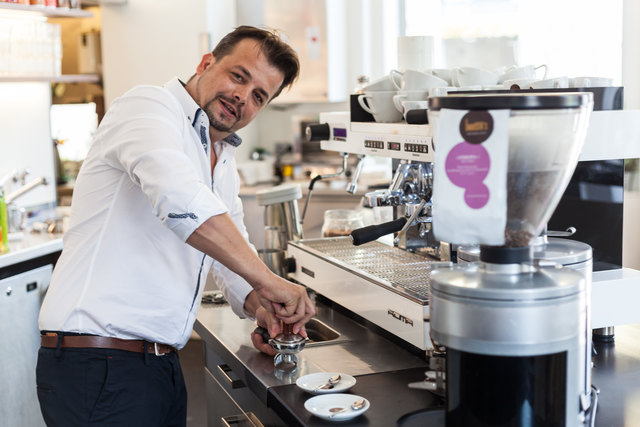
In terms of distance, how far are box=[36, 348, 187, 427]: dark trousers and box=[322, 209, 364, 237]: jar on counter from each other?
1019 millimetres

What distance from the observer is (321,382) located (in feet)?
5.65

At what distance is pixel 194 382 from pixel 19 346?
1.28 m

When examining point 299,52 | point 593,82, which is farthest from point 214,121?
point 299,52

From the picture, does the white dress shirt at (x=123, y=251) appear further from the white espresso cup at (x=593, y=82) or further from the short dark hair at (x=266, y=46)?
the white espresso cup at (x=593, y=82)

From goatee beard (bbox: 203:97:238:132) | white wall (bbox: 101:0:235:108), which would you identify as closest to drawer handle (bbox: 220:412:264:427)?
goatee beard (bbox: 203:97:238:132)

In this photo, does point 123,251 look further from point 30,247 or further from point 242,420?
point 30,247

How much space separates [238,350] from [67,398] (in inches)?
17.6

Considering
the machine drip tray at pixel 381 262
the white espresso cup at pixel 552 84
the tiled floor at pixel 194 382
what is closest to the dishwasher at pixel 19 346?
the tiled floor at pixel 194 382

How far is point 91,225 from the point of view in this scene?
186 centimetres

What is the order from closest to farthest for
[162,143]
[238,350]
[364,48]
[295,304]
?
[162,143] → [295,304] → [238,350] → [364,48]

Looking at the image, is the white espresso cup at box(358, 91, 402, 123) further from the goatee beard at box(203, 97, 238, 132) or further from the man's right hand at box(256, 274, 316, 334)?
the man's right hand at box(256, 274, 316, 334)

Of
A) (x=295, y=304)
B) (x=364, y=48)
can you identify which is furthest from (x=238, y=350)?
(x=364, y=48)

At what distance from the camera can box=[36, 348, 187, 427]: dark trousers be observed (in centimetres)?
183

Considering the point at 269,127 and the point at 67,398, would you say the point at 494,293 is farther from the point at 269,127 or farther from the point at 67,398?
the point at 269,127
